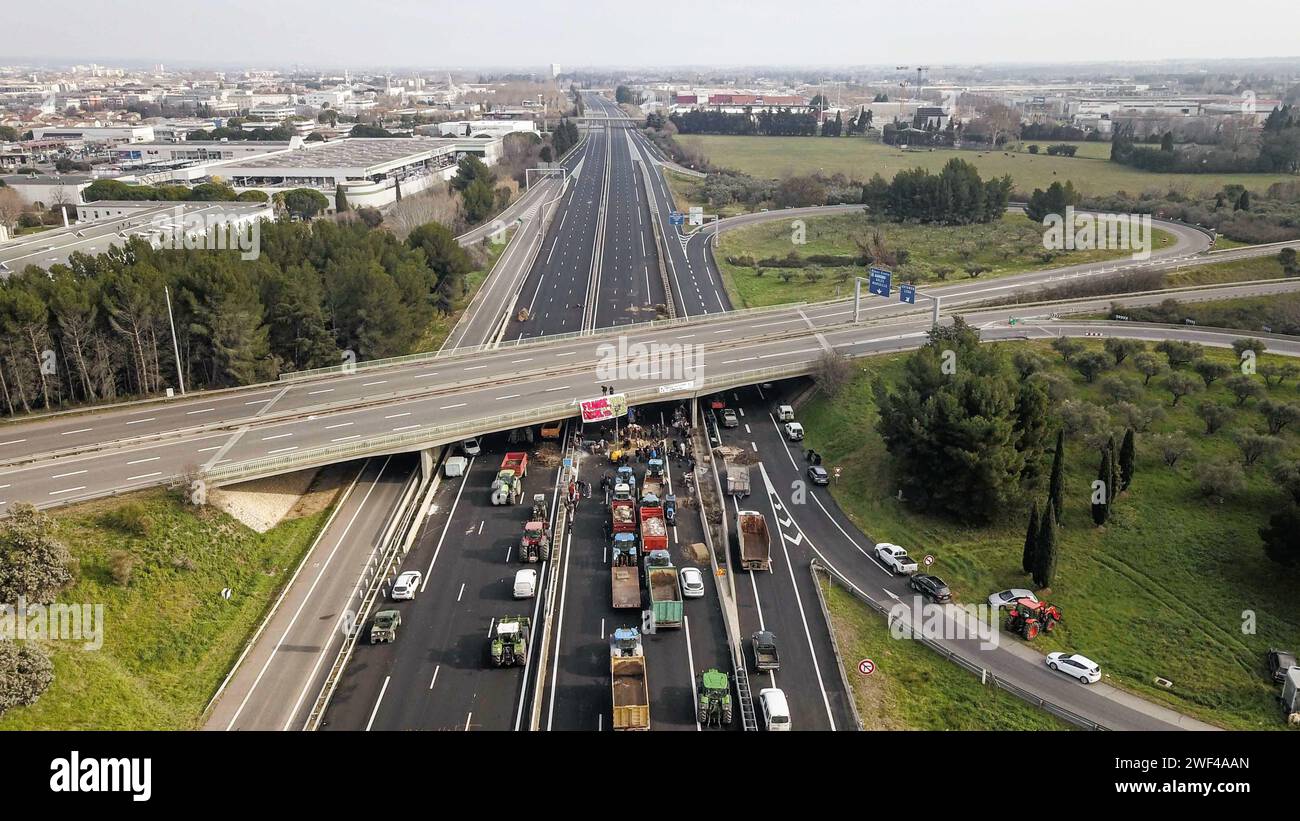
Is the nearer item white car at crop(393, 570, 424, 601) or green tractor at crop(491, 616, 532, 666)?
green tractor at crop(491, 616, 532, 666)

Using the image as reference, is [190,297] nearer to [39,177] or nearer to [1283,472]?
[1283,472]

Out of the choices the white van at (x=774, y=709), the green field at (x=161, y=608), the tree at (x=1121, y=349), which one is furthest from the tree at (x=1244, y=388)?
the green field at (x=161, y=608)

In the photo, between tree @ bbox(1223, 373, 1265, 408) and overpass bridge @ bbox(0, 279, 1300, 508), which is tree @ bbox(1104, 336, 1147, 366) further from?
tree @ bbox(1223, 373, 1265, 408)

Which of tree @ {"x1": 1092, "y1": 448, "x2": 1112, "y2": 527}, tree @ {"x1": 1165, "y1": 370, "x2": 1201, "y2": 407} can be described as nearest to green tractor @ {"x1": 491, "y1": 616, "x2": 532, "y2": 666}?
tree @ {"x1": 1092, "y1": 448, "x2": 1112, "y2": 527}

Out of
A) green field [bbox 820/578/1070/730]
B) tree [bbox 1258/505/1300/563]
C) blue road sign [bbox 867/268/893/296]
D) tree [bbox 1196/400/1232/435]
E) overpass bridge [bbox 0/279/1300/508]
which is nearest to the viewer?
green field [bbox 820/578/1070/730]

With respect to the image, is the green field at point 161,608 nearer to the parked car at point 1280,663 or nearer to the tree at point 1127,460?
the parked car at point 1280,663

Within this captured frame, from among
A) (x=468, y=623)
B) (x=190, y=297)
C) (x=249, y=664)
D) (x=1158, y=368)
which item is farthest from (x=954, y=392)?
(x=190, y=297)

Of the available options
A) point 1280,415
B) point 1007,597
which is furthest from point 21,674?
point 1280,415
